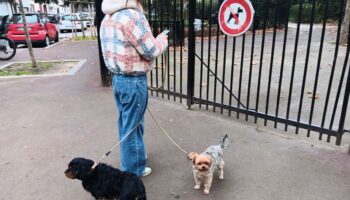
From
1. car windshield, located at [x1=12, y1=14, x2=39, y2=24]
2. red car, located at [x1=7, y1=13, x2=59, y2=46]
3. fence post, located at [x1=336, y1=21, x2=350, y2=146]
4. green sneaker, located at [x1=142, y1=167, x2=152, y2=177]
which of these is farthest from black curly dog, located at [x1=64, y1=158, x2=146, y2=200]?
car windshield, located at [x1=12, y1=14, x2=39, y2=24]

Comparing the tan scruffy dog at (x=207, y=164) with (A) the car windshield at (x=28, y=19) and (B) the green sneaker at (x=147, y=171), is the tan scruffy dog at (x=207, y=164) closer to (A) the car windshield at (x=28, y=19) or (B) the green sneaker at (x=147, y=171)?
(B) the green sneaker at (x=147, y=171)

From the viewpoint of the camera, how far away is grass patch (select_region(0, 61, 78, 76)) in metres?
8.09

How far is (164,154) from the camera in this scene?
3709 mm

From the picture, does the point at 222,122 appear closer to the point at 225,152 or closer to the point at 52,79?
the point at 225,152

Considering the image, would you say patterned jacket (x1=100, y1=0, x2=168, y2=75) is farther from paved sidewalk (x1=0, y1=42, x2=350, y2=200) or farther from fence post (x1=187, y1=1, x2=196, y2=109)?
fence post (x1=187, y1=1, x2=196, y2=109)

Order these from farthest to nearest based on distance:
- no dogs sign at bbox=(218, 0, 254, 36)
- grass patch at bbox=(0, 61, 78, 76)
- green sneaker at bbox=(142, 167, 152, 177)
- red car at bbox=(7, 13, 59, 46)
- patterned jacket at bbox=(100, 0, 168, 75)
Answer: red car at bbox=(7, 13, 59, 46)
grass patch at bbox=(0, 61, 78, 76)
no dogs sign at bbox=(218, 0, 254, 36)
green sneaker at bbox=(142, 167, 152, 177)
patterned jacket at bbox=(100, 0, 168, 75)

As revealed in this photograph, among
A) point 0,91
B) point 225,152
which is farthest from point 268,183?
point 0,91

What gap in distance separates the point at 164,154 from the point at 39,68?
617 cm

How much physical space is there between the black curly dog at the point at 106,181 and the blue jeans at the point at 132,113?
1.50 feet

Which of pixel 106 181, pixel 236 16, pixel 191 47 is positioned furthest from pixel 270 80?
pixel 106 181

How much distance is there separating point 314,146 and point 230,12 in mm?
1986

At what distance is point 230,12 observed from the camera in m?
4.22

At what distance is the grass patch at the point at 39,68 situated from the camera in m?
8.09

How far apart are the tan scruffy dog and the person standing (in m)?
0.64
